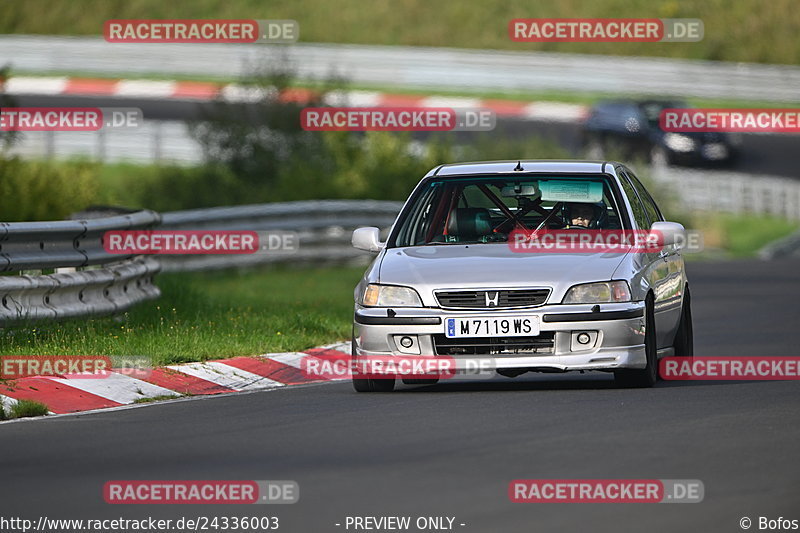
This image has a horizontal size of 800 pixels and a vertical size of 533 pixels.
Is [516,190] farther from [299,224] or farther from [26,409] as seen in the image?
[299,224]

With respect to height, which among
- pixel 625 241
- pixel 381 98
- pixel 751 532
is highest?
pixel 381 98

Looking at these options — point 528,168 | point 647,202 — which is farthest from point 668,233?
point 647,202

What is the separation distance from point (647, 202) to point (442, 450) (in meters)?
5.45

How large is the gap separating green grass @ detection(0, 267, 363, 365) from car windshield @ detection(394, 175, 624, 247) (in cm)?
185

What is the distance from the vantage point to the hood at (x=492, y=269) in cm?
1141

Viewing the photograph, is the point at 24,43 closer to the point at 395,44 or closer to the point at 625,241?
the point at 395,44

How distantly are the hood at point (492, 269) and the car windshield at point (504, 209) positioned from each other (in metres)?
0.46

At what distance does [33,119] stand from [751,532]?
29.5 m

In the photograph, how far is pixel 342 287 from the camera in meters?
22.7

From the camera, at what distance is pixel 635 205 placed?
13.0 m

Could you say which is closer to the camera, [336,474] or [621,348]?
[336,474]

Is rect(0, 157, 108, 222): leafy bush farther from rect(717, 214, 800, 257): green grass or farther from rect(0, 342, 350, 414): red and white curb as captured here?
rect(717, 214, 800, 257): green grass

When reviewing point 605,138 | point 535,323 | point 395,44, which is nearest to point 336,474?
point 535,323

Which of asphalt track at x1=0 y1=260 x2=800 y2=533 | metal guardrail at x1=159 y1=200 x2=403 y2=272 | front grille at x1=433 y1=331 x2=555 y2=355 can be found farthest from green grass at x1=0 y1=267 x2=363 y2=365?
metal guardrail at x1=159 y1=200 x2=403 y2=272
